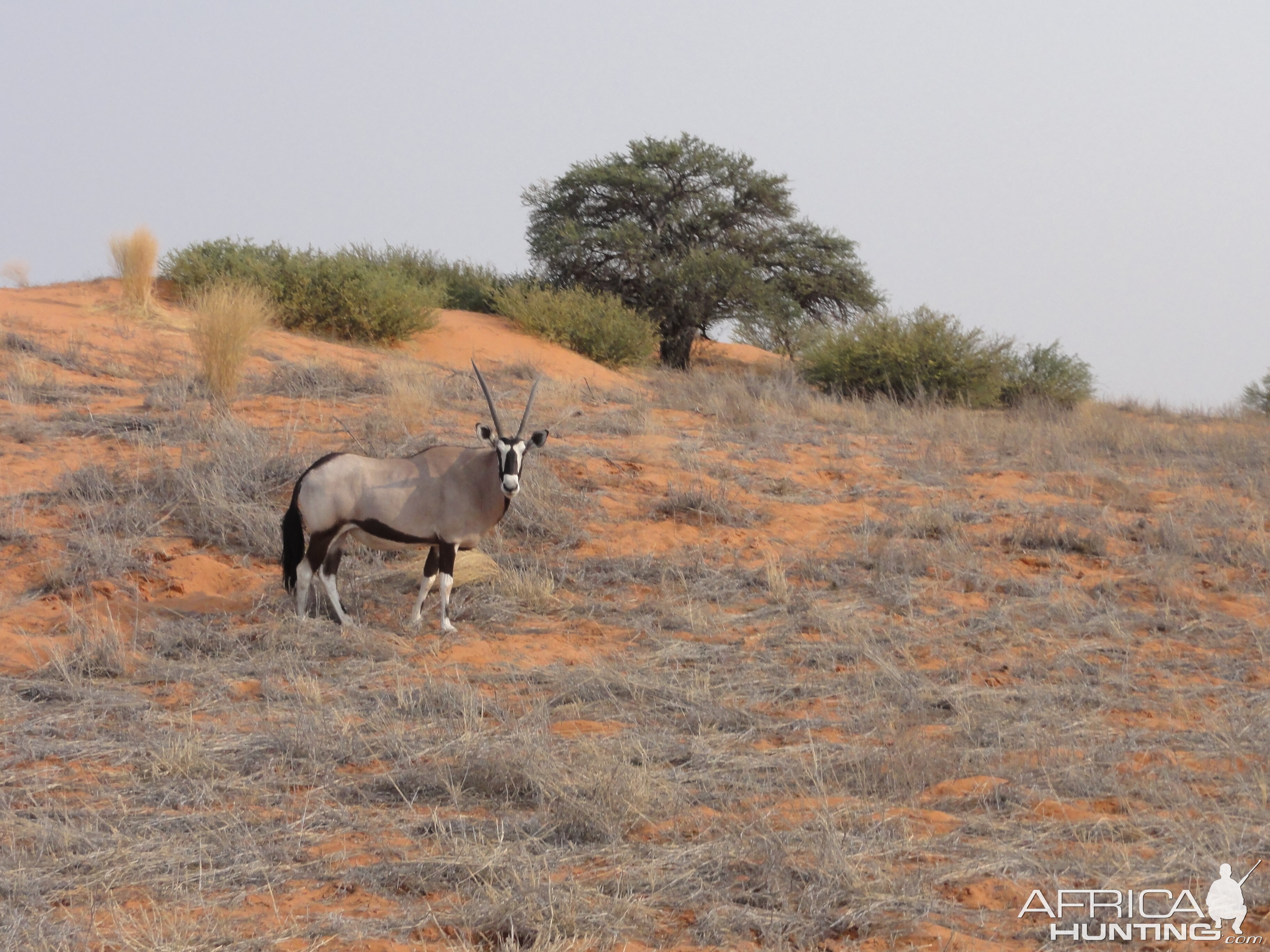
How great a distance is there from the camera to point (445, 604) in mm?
7332

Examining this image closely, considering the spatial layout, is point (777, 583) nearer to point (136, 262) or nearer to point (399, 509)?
point (399, 509)

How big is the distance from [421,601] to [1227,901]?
5.07 metres

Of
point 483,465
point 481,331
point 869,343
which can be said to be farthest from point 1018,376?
point 483,465

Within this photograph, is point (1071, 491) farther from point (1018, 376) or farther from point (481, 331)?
point (481, 331)

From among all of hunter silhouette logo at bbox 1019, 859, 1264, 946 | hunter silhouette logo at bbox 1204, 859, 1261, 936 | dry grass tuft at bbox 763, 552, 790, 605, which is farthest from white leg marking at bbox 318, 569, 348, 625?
hunter silhouette logo at bbox 1204, 859, 1261, 936

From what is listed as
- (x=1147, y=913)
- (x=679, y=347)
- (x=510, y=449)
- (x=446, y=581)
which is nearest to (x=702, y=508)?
(x=510, y=449)

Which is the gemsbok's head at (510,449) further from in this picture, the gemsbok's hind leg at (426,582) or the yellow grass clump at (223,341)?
the yellow grass clump at (223,341)

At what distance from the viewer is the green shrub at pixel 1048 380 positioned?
19312 millimetres

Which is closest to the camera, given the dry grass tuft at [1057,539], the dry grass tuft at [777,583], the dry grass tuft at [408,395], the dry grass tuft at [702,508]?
the dry grass tuft at [777,583]

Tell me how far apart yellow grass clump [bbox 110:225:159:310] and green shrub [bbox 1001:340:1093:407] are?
13.5 meters

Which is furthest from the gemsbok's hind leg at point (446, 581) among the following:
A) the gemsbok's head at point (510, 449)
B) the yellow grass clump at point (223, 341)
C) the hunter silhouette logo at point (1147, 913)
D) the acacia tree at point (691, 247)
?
the acacia tree at point (691, 247)

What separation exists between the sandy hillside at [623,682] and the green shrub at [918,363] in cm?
404

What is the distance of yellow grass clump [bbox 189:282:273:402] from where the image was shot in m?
11.6

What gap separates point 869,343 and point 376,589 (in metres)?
11.5
